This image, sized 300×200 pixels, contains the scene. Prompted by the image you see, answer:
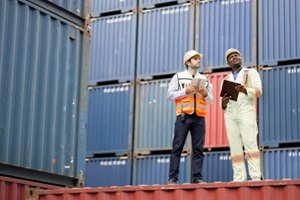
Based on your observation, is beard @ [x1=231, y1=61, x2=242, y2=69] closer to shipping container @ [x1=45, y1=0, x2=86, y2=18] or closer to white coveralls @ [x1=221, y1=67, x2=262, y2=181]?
white coveralls @ [x1=221, y1=67, x2=262, y2=181]

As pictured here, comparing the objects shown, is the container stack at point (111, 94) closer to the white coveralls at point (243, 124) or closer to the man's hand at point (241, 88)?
the white coveralls at point (243, 124)

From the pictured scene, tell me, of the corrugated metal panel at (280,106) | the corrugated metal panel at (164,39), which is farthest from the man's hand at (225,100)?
the corrugated metal panel at (164,39)

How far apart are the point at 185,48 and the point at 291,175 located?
15.8ft

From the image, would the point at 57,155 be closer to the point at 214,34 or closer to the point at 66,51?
the point at 66,51

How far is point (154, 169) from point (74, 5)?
820 cm

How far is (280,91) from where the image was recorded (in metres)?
18.9

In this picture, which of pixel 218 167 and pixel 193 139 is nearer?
pixel 193 139

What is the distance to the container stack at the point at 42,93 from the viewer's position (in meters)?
11.2

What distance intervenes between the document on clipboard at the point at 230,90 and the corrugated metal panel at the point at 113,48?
1073 centimetres

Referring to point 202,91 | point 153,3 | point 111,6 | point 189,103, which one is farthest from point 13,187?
point 111,6

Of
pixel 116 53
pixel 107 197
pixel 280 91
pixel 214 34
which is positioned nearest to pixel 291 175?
pixel 280 91

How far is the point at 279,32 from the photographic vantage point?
19.6 metres

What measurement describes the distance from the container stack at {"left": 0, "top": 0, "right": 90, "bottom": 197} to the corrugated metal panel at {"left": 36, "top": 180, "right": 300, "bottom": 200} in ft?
3.29

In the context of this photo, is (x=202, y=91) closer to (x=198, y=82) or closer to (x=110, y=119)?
(x=198, y=82)
